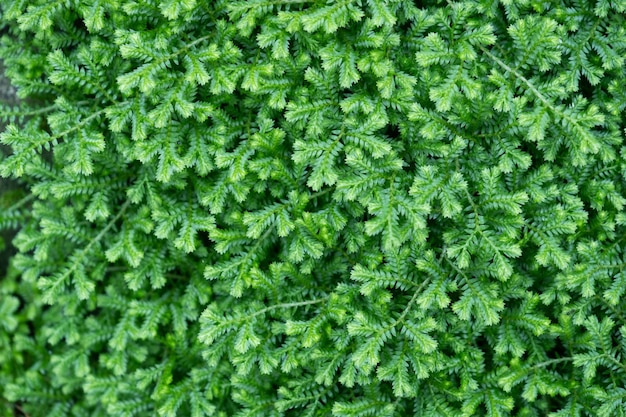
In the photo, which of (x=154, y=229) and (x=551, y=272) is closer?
(x=551, y=272)

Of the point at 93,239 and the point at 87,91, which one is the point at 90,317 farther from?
the point at 87,91

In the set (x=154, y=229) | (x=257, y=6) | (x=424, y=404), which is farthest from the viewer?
(x=154, y=229)

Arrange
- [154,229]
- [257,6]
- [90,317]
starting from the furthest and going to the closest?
[90,317] → [154,229] → [257,6]

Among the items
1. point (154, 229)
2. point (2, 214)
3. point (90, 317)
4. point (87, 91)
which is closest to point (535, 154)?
point (154, 229)

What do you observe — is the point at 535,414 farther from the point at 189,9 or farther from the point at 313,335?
the point at 189,9

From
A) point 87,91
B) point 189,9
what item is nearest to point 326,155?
point 189,9

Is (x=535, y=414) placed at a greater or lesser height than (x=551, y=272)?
lesser

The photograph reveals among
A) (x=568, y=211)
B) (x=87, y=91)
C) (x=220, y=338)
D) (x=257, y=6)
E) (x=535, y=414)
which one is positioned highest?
(x=257, y=6)
